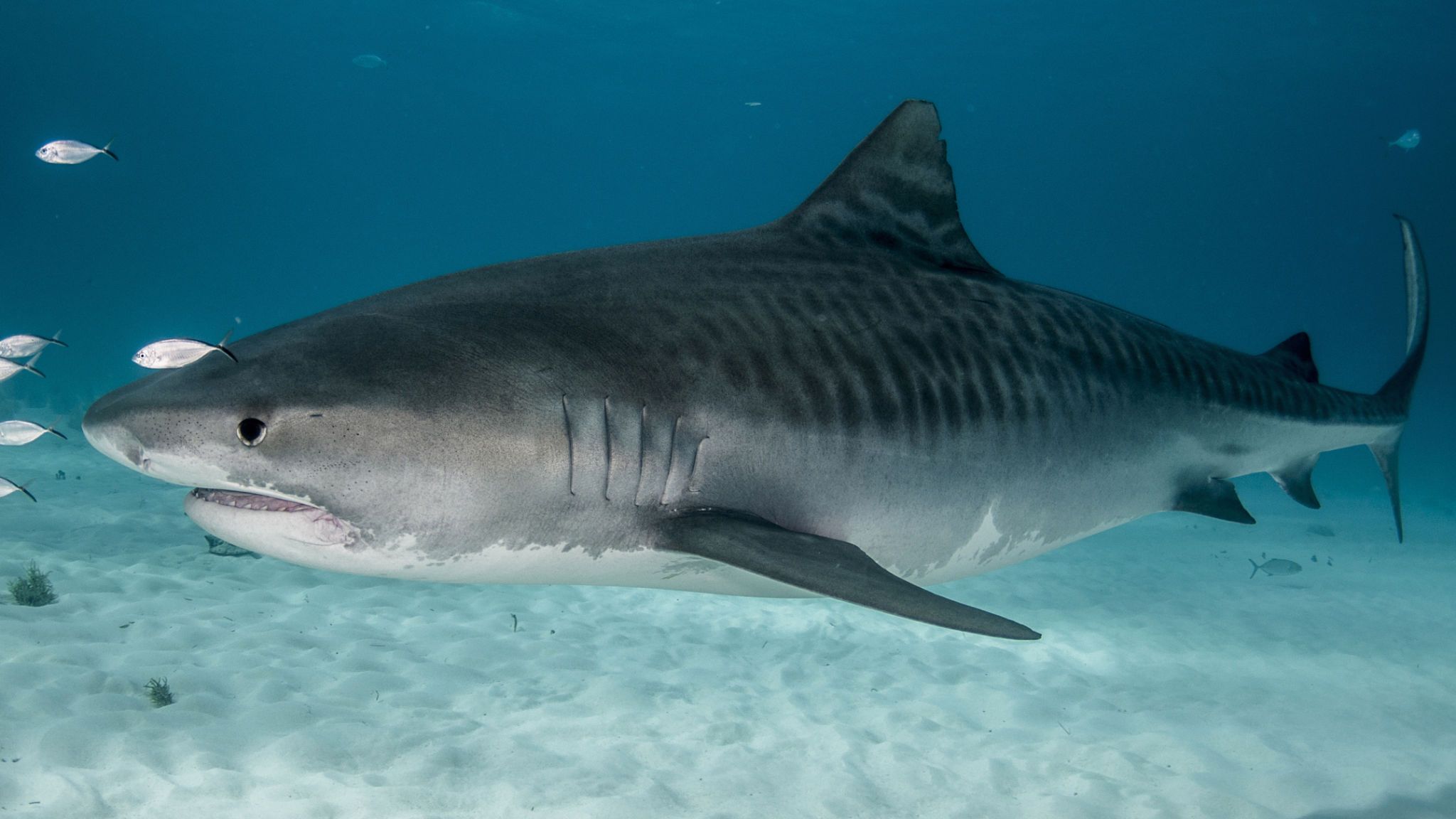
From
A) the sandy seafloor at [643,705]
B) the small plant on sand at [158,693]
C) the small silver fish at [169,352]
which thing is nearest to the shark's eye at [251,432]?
the small silver fish at [169,352]

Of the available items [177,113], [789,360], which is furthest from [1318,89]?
[177,113]

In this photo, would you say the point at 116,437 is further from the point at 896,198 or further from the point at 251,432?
the point at 896,198

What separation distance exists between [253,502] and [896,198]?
2775 mm

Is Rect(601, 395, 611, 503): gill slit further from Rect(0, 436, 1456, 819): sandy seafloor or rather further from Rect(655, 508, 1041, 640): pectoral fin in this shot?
Rect(0, 436, 1456, 819): sandy seafloor

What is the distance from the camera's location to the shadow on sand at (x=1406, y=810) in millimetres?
3498

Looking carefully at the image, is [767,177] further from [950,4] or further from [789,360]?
[789,360]

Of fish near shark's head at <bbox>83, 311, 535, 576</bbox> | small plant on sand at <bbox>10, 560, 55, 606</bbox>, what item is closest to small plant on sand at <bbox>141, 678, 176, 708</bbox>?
small plant on sand at <bbox>10, 560, 55, 606</bbox>

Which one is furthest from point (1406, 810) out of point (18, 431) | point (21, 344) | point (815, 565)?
point (21, 344)

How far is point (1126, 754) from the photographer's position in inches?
161

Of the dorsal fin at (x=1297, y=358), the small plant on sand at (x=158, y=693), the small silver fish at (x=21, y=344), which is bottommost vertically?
the small plant on sand at (x=158, y=693)

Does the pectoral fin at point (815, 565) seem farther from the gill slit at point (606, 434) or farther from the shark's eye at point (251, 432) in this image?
the shark's eye at point (251, 432)

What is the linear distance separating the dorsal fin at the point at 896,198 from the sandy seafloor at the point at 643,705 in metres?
2.58

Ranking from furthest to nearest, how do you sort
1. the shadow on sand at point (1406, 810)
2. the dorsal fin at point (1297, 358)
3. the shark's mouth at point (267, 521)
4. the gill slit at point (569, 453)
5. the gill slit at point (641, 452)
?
the dorsal fin at point (1297, 358), the shadow on sand at point (1406, 810), the gill slit at point (641, 452), the gill slit at point (569, 453), the shark's mouth at point (267, 521)

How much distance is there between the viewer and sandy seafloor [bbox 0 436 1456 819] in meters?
3.22
